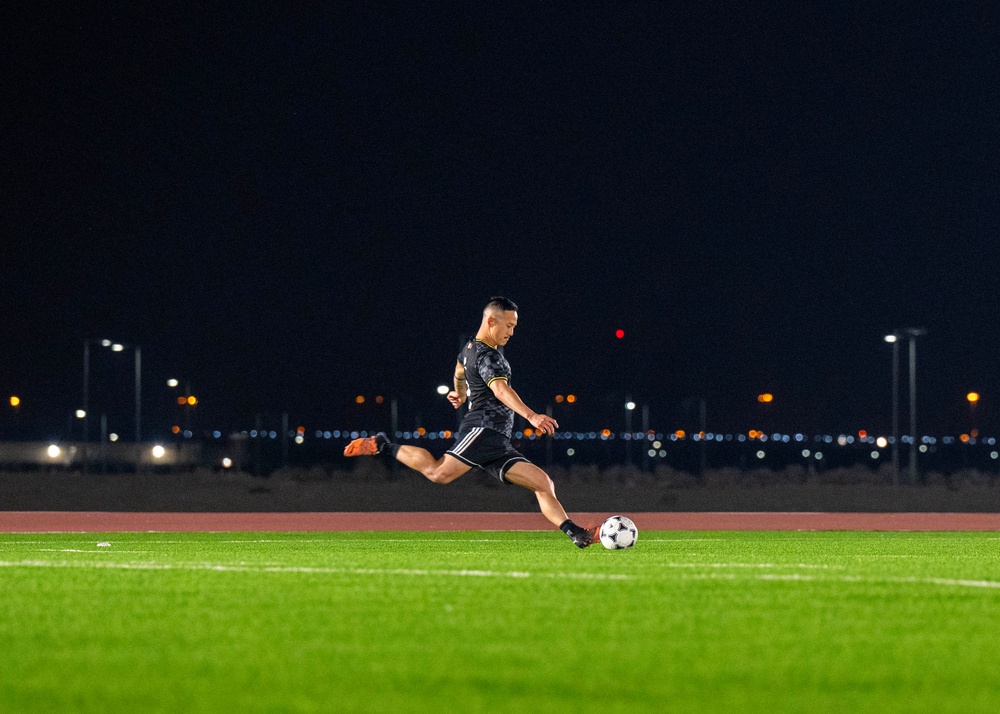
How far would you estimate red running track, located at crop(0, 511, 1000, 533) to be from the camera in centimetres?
2719

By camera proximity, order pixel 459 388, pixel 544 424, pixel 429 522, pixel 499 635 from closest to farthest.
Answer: pixel 499 635 < pixel 544 424 < pixel 459 388 < pixel 429 522

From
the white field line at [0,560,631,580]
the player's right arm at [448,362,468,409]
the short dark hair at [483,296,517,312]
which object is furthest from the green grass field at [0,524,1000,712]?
the short dark hair at [483,296,517,312]

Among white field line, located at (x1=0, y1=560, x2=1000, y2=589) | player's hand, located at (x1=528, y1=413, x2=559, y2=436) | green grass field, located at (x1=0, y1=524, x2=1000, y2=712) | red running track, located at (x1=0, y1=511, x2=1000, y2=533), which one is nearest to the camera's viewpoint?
green grass field, located at (x1=0, y1=524, x2=1000, y2=712)

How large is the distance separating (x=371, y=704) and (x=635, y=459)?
13182cm

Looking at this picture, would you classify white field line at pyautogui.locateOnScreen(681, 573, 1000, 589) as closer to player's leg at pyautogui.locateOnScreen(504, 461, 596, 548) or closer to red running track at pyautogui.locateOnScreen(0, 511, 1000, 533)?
player's leg at pyautogui.locateOnScreen(504, 461, 596, 548)

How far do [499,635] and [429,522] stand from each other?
78.4ft

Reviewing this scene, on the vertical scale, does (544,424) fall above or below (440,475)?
above

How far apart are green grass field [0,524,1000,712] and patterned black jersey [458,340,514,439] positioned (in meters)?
1.51

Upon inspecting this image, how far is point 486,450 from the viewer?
13812 mm

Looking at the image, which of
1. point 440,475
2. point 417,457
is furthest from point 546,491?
point 417,457

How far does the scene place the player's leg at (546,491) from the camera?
1372cm

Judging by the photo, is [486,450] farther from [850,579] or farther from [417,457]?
[850,579]

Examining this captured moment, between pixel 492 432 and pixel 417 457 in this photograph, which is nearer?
pixel 492 432

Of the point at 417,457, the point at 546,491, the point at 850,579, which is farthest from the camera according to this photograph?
the point at 417,457
